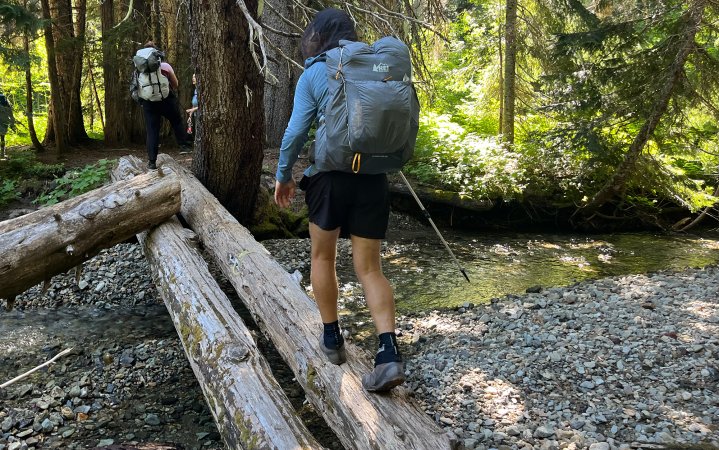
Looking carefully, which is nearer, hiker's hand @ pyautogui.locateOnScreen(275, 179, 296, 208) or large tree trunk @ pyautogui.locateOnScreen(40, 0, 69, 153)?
hiker's hand @ pyautogui.locateOnScreen(275, 179, 296, 208)

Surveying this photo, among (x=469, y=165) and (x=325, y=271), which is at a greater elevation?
(x=325, y=271)

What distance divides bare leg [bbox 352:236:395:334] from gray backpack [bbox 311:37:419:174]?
0.52 m

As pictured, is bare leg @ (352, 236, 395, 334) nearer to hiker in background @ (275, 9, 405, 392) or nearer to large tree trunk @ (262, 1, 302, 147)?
hiker in background @ (275, 9, 405, 392)

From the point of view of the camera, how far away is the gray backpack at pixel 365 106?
3082 mm

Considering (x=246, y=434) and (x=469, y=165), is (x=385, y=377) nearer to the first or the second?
(x=246, y=434)

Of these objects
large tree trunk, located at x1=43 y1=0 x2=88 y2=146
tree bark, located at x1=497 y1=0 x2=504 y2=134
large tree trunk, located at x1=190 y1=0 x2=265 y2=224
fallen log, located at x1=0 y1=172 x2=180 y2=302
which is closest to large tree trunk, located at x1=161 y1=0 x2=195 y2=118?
large tree trunk, located at x1=43 y1=0 x2=88 y2=146

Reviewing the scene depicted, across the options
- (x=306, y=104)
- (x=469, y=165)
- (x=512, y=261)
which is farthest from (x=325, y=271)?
(x=469, y=165)

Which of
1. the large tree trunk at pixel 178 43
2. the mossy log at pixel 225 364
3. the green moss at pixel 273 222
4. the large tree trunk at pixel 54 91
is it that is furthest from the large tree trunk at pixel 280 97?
the mossy log at pixel 225 364

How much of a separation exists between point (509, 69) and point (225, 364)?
436 inches

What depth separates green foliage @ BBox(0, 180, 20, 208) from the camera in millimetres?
8848

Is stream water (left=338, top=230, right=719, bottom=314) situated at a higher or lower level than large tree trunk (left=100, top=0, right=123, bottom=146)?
lower

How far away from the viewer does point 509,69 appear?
500 inches

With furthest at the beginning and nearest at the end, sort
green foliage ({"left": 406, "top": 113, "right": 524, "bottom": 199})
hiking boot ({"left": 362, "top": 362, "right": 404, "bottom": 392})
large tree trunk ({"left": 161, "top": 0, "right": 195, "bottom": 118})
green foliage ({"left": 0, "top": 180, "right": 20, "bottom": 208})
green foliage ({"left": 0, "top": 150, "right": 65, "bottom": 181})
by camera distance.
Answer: large tree trunk ({"left": 161, "top": 0, "right": 195, "bottom": 118}), green foliage ({"left": 406, "top": 113, "right": 524, "bottom": 199}), green foliage ({"left": 0, "top": 150, "right": 65, "bottom": 181}), green foliage ({"left": 0, "top": 180, "right": 20, "bottom": 208}), hiking boot ({"left": 362, "top": 362, "right": 404, "bottom": 392})

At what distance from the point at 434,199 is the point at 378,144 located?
7805 millimetres
